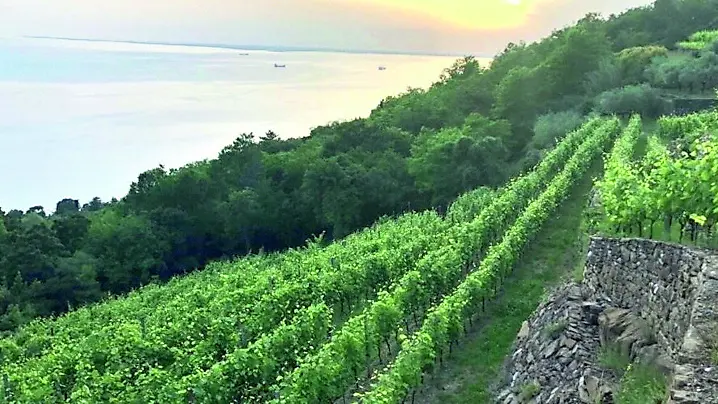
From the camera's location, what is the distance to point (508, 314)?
13.3 m

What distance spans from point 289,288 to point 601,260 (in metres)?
7.39

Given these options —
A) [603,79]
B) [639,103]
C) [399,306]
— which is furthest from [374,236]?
[603,79]

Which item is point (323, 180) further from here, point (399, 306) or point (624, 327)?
point (624, 327)

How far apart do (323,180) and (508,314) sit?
75.2 ft

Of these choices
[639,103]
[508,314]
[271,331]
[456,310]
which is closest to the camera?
[456,310]

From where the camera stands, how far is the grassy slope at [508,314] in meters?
10.9

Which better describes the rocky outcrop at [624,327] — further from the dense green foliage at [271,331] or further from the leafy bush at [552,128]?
the leafy bush at [552,128]

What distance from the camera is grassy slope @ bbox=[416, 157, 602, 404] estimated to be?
35.8 ft

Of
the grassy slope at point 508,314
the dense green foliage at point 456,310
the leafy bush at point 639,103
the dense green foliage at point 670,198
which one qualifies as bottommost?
the grassy slope at point 508,314

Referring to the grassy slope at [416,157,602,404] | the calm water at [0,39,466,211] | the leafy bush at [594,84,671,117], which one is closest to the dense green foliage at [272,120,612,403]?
the grassy slope at [416,157,602,404]

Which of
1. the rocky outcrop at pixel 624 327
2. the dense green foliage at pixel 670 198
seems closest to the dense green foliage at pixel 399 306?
the rocky outcrop at pixel 624 327

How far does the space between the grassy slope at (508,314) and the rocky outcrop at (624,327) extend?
2.29 feet

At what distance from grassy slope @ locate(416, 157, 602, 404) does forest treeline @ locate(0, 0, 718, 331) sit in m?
13.7

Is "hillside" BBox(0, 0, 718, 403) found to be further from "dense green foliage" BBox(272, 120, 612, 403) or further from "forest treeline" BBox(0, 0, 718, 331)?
"forest treeline" BBox(0, 0, 718, 331)
